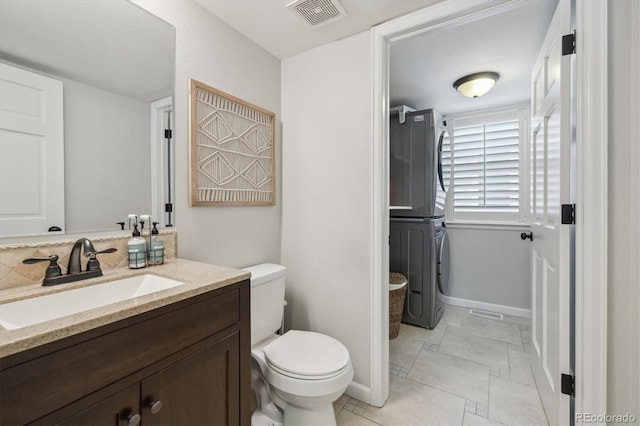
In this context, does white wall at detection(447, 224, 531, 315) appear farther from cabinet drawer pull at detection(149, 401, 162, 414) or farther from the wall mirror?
cabinet drawer pull at detection(149, 401, 162, 414)

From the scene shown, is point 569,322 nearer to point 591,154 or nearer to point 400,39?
point 591,154

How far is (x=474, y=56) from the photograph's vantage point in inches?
80.8

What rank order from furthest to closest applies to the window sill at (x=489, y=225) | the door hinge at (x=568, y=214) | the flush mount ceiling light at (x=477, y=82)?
the window sill at (x=489, y=225) < the flush mount ceiling light at (x=477, y=82) < the door hinge at (x=568, y=214)

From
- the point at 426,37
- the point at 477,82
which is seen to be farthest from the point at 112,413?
the point at 477,82

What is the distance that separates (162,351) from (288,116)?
1.64m

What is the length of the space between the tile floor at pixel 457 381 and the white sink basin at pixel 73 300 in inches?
49.5

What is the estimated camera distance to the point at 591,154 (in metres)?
1.09

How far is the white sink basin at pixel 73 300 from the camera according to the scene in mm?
842

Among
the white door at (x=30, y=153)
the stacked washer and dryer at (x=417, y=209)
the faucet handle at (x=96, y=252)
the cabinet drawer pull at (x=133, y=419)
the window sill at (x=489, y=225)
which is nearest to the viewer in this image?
the cabinet drawer pull at (x=133, y=419)

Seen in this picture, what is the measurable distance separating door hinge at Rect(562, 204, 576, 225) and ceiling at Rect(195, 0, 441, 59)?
1.18 m

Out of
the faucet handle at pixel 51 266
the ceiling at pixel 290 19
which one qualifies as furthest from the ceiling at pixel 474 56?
the faucet handle at pixel 51 266

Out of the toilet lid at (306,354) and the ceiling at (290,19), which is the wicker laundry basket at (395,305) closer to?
the toilet lid at (306,354)

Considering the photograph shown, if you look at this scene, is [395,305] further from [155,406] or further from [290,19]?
[290,19]

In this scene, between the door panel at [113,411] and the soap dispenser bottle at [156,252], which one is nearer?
the door panel at [113,411]
